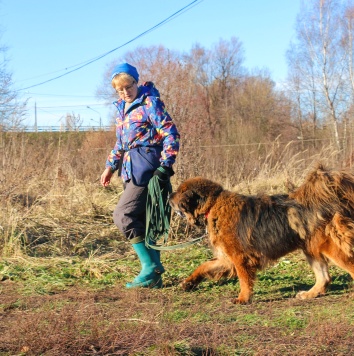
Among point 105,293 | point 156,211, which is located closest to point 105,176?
point 156,211

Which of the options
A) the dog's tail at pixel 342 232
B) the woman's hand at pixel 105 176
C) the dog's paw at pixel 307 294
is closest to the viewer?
the dog's tail at pixel 342 232

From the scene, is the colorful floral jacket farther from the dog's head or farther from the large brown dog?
the large brown dog

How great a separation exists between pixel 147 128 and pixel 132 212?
0.94 meters

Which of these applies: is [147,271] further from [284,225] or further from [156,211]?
[284,225]

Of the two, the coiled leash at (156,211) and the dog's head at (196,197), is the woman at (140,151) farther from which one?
the dog's head at (196,197)

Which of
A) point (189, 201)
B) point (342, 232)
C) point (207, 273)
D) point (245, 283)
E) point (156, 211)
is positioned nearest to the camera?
point (342, 232)

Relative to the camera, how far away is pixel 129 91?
5.59 meters

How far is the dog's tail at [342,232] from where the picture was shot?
16.0ft

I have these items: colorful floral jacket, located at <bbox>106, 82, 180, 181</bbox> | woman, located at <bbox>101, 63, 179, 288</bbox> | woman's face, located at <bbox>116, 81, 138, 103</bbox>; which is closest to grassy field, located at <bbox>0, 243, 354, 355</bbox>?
woman, located at <bbox>101, 63, 179, 288</bbox>

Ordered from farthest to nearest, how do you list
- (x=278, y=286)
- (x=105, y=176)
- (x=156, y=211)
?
(x=105, y=176) < (x=278, y=286) < (x=156, y=211)

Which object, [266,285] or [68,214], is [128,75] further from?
[68,214]

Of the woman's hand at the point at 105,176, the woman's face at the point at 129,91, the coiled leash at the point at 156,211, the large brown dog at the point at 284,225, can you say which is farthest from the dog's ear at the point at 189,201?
the woman's face at the point at 129,91

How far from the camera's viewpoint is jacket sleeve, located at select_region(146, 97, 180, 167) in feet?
17.5

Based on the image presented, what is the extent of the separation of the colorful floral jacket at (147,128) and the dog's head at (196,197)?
327 millimetres
